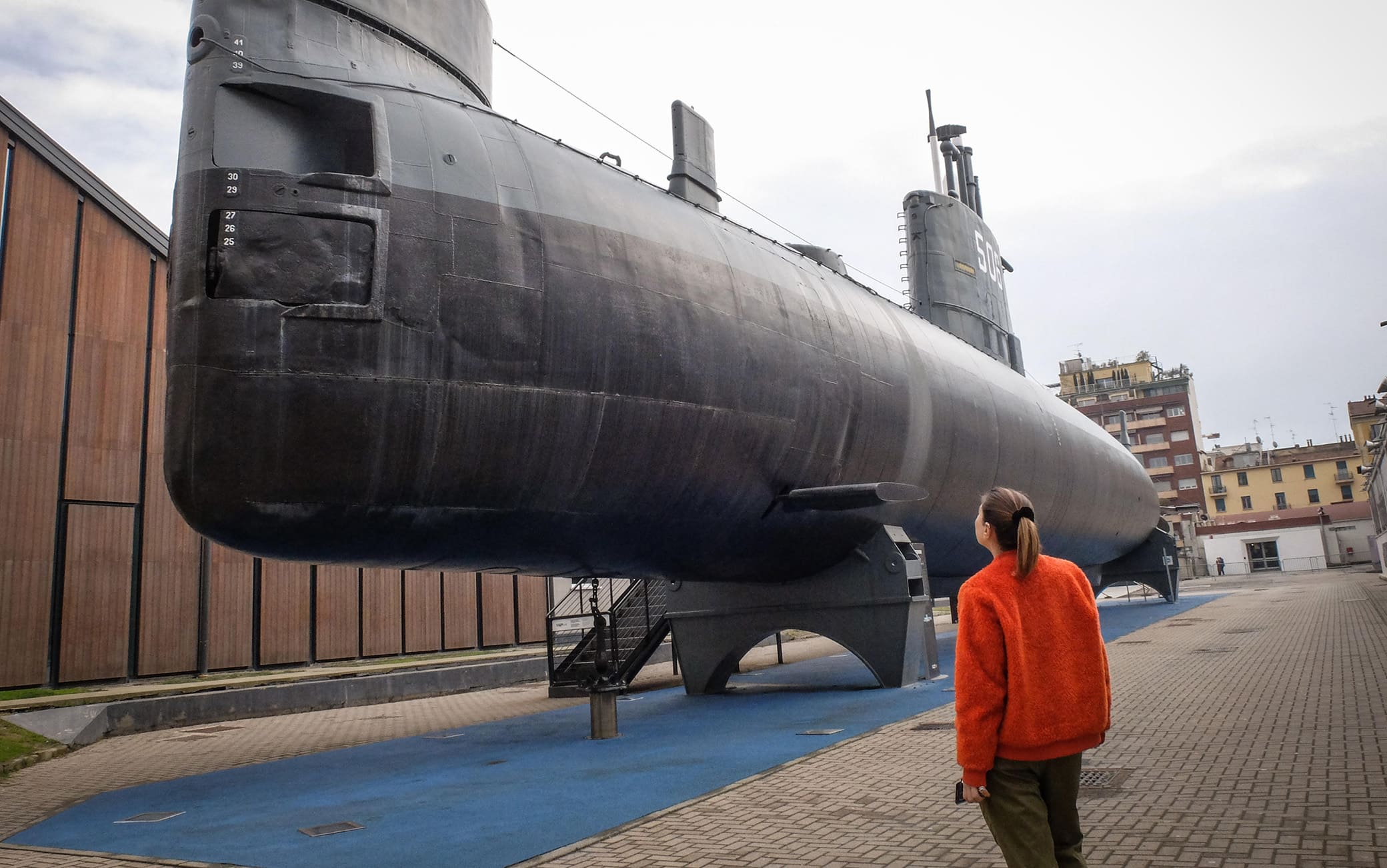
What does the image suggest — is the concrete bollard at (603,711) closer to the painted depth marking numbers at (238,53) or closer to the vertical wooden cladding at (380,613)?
the painted depth marking numbers at (238,53)

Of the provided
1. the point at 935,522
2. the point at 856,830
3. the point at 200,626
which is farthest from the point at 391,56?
the point at 200,626

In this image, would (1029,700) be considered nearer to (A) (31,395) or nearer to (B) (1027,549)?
(B) (1027,549)

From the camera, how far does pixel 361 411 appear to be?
279 inches

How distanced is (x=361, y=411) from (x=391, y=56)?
11.4ft

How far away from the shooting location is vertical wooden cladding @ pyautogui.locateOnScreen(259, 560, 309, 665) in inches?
821

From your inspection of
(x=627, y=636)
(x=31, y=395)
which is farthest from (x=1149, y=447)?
(x=31, y=395)

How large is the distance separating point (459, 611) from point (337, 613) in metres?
3.71

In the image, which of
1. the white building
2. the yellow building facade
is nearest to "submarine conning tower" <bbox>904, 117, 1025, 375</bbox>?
the white building

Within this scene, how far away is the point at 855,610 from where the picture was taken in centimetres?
1274

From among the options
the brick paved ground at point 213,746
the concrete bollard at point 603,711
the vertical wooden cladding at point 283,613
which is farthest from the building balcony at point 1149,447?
the concrete bollard at point 603,711

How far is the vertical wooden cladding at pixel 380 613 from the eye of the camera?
898 inches

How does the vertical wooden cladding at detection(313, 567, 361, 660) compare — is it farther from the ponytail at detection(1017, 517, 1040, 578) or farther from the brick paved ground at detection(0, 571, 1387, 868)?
the ponytail at detection(1017, 517, 1040, 578)

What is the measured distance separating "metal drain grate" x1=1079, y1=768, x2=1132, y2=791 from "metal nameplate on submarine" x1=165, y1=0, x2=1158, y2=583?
4265 mm

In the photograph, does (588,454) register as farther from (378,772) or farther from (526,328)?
(378,772)
